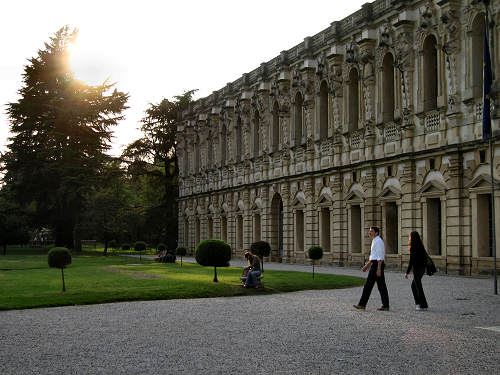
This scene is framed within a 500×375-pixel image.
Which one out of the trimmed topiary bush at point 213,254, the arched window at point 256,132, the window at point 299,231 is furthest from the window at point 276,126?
the trimmed topiary bush at point 213,254

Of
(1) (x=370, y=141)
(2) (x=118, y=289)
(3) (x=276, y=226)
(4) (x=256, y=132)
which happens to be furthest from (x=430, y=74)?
(4) (x=256, y=132)

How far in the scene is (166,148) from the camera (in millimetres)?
71438

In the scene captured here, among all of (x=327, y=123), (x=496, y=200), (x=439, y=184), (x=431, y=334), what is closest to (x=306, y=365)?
(x=431, y=334)

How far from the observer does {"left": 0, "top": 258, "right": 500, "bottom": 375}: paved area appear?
9.37 m

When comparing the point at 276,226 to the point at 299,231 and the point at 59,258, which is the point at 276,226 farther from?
the point at 59,258

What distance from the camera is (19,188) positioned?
59250 mm

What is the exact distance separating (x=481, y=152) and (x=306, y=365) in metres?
21.0

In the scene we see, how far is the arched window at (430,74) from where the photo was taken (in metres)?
32.2

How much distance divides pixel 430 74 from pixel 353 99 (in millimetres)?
6962

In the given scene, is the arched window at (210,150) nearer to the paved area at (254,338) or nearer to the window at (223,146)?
the window at (223,146)

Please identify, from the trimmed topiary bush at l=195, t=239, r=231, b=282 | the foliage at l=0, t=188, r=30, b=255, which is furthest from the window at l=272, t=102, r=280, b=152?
the foliage at l=0, t=188, r=30, b=255

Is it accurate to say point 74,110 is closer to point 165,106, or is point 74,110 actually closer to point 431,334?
point 165,106

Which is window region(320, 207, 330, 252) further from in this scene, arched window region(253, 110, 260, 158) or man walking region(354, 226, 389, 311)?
man walking region(354, 226, 389, 311)

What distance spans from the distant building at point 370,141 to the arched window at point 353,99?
6cm
